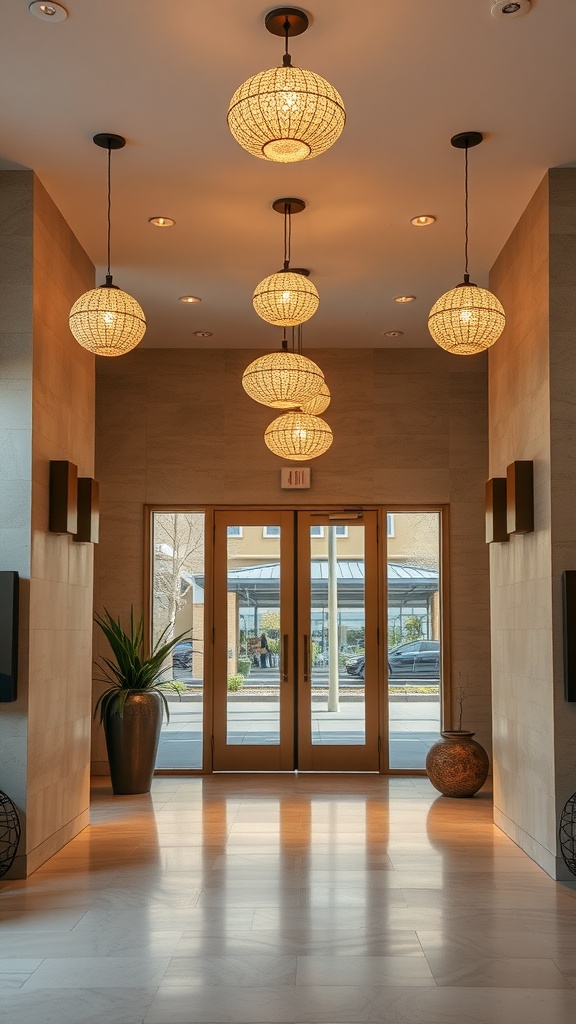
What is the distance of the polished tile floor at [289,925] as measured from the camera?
367cm

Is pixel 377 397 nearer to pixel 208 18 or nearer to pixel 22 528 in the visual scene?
pixel 22 528

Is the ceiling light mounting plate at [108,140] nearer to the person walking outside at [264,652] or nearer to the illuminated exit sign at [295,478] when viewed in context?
the illuminated exit sign at [295,478]

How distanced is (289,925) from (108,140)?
3.96 m

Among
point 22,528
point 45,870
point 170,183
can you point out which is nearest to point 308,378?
point 170,183

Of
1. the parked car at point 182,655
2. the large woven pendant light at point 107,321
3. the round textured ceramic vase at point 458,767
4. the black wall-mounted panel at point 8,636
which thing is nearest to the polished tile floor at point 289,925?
the round textured ceramic vase at point 458,767

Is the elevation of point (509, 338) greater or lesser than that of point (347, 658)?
greater

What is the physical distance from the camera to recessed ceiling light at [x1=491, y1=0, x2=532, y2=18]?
4.14m

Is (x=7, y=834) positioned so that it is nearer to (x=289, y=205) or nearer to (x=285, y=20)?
(x=289, y=205)

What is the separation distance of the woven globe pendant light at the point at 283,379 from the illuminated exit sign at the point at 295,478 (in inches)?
138

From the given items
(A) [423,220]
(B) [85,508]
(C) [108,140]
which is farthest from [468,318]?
(B) [85,508]

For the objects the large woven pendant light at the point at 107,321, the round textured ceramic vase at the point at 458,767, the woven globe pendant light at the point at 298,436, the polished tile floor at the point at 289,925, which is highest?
the large woven pendant light at the point at 107,321

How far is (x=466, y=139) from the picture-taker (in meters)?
5.34

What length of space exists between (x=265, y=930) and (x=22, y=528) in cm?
241

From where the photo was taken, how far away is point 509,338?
6645 millimetres
